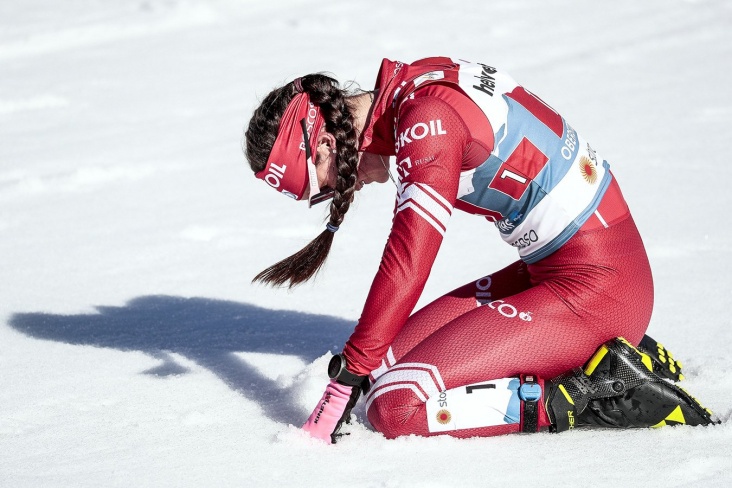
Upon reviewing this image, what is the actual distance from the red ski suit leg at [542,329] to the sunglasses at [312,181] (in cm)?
46

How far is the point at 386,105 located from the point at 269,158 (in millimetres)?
318

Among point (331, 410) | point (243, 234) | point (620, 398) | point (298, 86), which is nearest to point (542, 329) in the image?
point (620, 398)

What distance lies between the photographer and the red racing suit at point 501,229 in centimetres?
227

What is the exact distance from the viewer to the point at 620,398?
2.38 m

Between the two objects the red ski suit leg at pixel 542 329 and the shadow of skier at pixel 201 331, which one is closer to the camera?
the red ski suit leg at pixel 542 329

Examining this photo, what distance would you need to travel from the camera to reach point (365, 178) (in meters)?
2.59

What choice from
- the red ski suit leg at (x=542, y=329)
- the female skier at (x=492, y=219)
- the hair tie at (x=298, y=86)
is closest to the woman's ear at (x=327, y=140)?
the female skier at (x=492, y=219)

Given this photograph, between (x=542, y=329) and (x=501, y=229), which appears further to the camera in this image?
(x=501, y=229)

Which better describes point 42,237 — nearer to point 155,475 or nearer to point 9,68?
point 155,475

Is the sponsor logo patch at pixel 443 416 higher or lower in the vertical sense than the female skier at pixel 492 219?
lower

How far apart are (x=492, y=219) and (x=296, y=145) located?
0.58 m

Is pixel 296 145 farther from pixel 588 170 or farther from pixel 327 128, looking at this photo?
pixel 588 170

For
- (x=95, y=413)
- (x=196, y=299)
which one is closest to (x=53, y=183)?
(x=196, y=299)

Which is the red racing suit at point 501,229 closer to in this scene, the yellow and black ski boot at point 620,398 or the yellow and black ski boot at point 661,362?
the yellow and black ski boot at point 620,398
